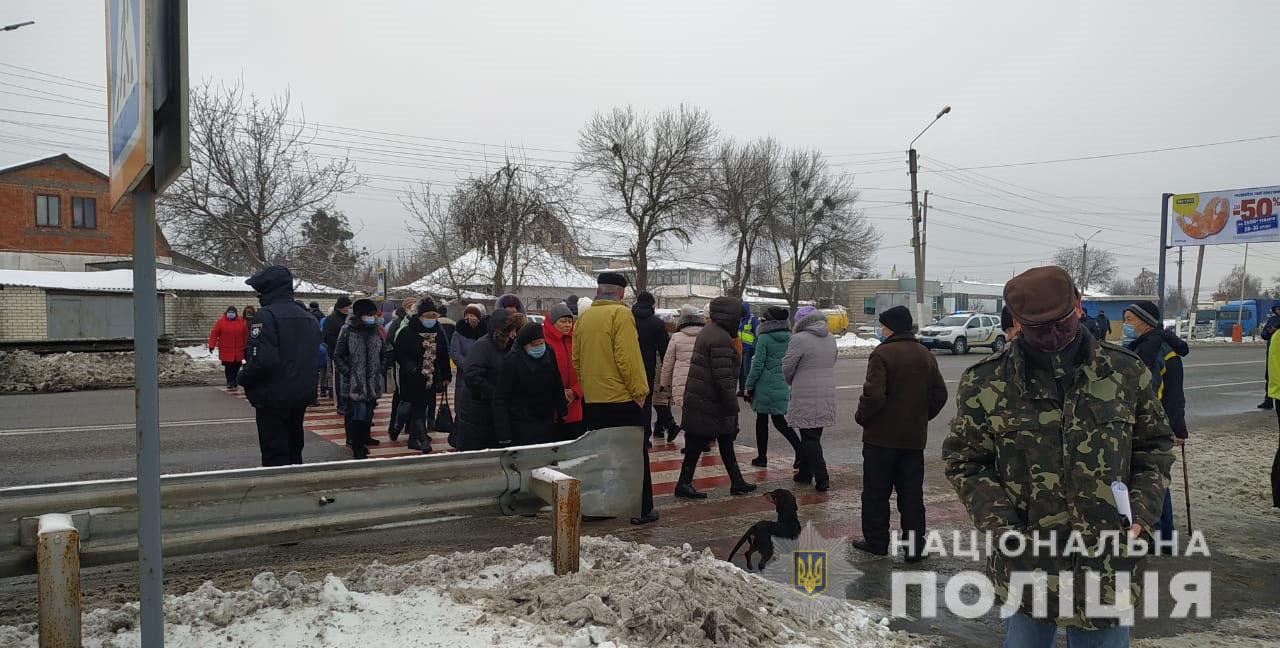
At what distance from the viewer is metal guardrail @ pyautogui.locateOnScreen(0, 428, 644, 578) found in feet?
10.7

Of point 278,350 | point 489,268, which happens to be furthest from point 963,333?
point 278,350

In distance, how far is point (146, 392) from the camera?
2281 mm

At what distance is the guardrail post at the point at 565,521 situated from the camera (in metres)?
4.16

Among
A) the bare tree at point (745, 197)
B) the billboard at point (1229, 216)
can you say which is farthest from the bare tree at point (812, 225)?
the billboard at point (1229, 216)

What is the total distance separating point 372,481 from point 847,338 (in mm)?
38528

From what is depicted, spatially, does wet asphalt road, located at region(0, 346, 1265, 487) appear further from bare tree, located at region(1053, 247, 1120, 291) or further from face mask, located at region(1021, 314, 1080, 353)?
bare tree, located at region(1053, 247, 1120, 291)

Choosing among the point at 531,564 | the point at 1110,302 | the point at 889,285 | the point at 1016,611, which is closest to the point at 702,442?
the point at 531,564

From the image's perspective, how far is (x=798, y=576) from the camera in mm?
5125

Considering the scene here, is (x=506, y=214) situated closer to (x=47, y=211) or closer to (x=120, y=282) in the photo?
(x=120, y=282)

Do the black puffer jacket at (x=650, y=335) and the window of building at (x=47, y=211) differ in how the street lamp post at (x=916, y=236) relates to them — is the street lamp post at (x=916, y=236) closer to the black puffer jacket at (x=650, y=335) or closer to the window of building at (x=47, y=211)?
the black puffer jacket at (x=650, y=335)

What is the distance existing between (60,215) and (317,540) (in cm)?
4775

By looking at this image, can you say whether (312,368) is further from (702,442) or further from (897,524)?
(897,524)

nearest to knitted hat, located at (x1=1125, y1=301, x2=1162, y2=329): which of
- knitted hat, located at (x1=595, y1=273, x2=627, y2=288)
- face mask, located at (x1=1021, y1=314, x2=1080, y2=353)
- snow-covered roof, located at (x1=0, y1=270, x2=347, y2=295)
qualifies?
face mask, located at (x1=1021, y1=314, x2=1080, y2=353)

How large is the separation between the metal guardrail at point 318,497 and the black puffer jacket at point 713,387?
93.7 inches
